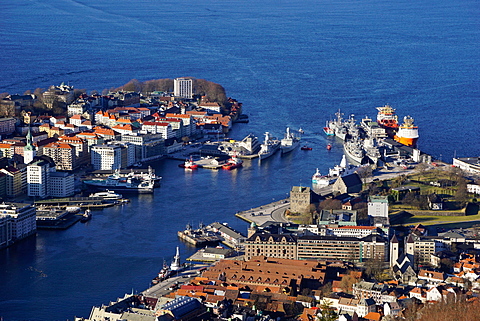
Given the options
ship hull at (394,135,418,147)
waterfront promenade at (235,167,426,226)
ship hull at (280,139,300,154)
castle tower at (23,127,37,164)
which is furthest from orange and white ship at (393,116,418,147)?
castle tower at (23,127,37,164)

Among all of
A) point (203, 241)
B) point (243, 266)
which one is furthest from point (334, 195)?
point (243, 266)

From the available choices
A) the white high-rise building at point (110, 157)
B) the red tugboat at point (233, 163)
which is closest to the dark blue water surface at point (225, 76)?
the red tugboat at point (233, 163)

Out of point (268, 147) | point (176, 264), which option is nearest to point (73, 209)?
point (176, 264)

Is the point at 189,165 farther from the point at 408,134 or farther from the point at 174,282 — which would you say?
the point at 174,282

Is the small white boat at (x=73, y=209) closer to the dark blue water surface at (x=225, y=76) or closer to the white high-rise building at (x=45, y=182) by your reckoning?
the dark blue water surface at (x=225, y=76)

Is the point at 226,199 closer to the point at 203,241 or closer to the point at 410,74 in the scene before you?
the point at 203,241

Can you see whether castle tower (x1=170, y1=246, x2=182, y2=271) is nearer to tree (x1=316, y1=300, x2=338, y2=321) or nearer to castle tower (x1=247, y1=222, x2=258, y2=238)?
castle tower (x1=247, y1=222, x2=258, y2=238)
